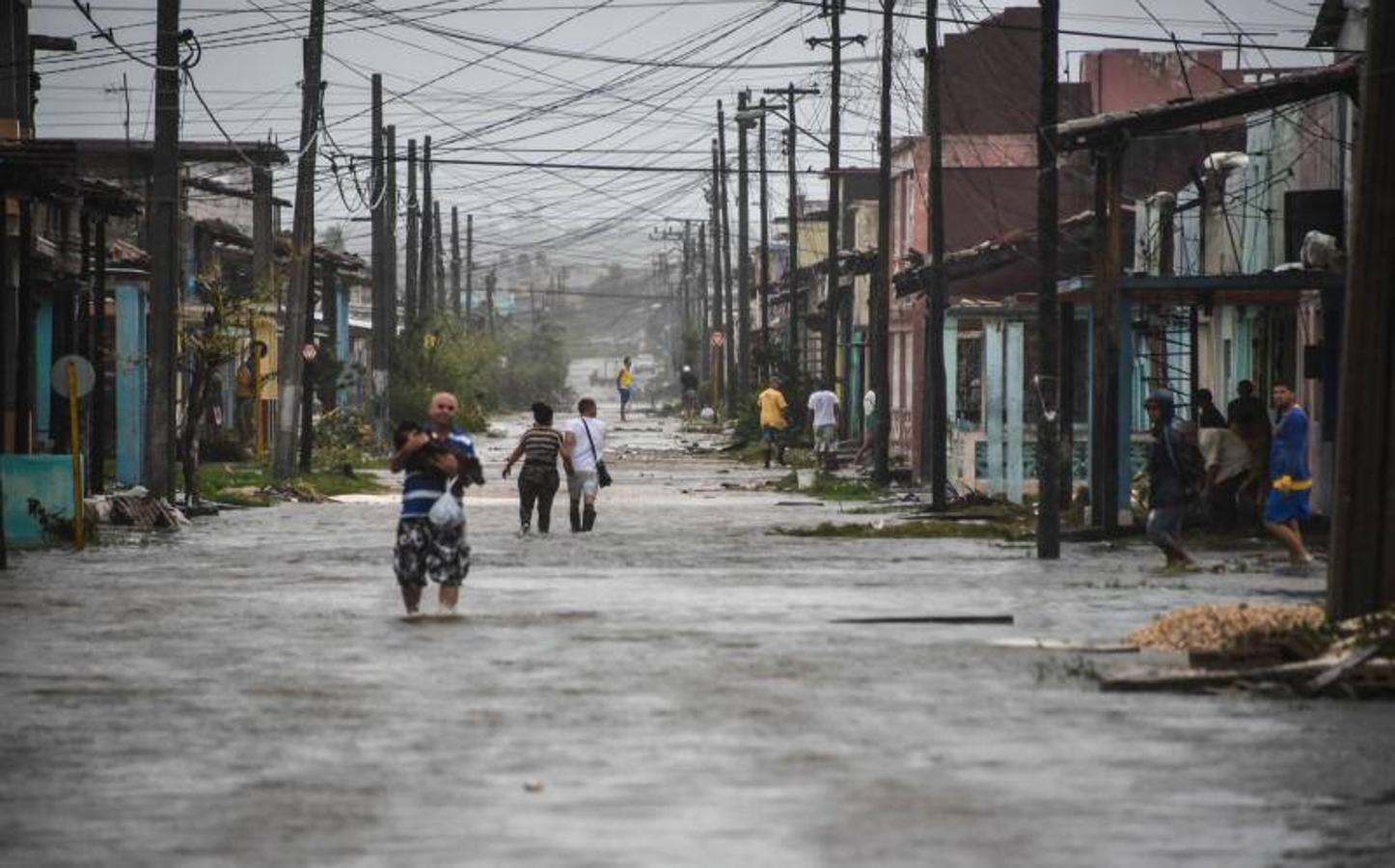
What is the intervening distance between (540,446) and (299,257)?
11453 mm

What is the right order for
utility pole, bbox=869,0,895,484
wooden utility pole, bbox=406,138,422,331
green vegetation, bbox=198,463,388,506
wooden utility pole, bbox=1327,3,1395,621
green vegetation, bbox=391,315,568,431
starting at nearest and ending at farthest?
wooden utility pole, bbox=1327,3,1395,621 → green vegetation, bbox=198,463,388,506 → utility pole, bbox=869,0,895,484 → green vegetation, bbox=391,315,568,431 → wooden utility pole, bbox=406,138,422,331

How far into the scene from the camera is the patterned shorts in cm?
2047

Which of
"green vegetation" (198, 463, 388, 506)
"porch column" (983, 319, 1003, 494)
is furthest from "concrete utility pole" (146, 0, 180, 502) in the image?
"porch column" (983, 319, 1003, 494)

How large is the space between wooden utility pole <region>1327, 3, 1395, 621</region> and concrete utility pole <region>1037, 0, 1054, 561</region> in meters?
Answer: 9.40

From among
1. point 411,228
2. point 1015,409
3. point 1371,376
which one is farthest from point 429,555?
point 411,228

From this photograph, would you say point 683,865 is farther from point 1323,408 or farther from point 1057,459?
point 1323,408

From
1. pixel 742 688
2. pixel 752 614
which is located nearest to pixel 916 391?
pixel 752 614

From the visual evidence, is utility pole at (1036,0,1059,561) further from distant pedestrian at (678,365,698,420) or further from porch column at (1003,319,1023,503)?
distant pedestrian at (678,365,698,420)

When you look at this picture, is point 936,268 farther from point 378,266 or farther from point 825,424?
point 378,266

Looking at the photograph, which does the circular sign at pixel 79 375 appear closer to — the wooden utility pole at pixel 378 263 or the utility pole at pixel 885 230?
the utility pole at pixel 885 230

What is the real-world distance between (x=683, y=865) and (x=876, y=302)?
38676 mm

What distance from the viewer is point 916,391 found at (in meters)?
49.8

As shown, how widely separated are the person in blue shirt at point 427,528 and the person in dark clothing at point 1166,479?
7.53 m

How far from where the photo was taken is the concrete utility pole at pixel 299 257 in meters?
42.0
